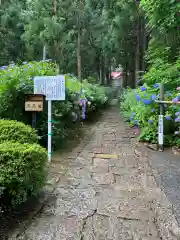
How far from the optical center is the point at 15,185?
8.48 feet

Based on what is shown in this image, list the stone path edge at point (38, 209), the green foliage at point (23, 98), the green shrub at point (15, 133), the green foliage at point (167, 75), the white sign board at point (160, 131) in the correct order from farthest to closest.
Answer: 1. the green foliage at point (167, 75)
2. the white sign board at point (160, 131)
3. the green foliage at point (23, 98)
4. the green shrub at point (15, 133)
5. the stone path edge at point (38, 209)

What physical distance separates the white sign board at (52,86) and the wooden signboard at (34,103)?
0.18 m

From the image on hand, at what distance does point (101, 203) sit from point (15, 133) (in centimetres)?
147

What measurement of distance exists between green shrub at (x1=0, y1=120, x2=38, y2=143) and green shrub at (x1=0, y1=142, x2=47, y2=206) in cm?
57

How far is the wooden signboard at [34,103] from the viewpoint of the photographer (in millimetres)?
4676

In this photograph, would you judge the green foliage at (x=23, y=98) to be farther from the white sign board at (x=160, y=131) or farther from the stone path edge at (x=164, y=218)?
the stone path edge at (x=164, y=218)

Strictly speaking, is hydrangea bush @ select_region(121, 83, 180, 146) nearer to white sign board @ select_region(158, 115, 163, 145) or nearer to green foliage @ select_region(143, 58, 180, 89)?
white sign board @ select_region(158, 115, 163, 145)

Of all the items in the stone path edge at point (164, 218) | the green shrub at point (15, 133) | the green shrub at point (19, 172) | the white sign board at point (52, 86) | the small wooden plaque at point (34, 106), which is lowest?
the stone path edge at point (164, 218)

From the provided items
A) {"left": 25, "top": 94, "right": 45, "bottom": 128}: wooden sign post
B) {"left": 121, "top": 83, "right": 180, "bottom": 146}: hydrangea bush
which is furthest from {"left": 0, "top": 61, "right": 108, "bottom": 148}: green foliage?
{"left": 121, "top": 83, "right": 180, "bottom": 146}: hydrangea bush

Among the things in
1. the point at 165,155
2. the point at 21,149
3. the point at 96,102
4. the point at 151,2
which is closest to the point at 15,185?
the point at 21,149

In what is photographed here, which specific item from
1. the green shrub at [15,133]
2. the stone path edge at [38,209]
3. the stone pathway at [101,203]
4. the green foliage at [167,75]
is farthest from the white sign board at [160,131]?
the green shrub at [15,133]

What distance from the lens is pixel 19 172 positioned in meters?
2.54

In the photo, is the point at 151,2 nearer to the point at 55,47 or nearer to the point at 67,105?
the point at 67,105

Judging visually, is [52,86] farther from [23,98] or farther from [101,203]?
[101,203]
